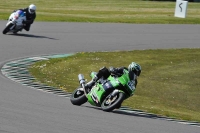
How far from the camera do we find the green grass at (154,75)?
14.3 meters

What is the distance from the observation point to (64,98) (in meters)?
13.0

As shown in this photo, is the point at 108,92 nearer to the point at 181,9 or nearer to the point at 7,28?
the point at 7,28

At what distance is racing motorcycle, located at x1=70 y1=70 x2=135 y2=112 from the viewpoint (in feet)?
37.3

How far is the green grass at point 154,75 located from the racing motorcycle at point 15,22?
3809 millimetres

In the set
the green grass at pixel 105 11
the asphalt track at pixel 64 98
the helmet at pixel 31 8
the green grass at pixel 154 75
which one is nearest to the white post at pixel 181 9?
the green grass at pixel 105 11

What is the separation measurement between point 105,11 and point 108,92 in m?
28.0

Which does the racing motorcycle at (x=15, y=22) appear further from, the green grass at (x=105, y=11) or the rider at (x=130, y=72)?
the rider at (x=130, y=72)

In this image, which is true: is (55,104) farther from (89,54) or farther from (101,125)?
(89,54)

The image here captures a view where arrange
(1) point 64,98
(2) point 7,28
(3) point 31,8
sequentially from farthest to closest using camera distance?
(3) point 31,8
(2) point 7,28
(1) point 64,98

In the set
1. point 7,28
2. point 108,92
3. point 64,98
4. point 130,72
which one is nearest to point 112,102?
point 108,92

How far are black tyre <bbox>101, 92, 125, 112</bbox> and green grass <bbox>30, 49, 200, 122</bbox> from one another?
1522 millimetres

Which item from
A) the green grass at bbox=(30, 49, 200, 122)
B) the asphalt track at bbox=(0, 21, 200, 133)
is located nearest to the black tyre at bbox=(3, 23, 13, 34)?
the asphalt track at bbox=(0, 21, 200, 133)

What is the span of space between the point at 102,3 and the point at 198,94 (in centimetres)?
3002

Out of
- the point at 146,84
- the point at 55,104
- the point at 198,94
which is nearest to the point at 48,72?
the point at 146,84
